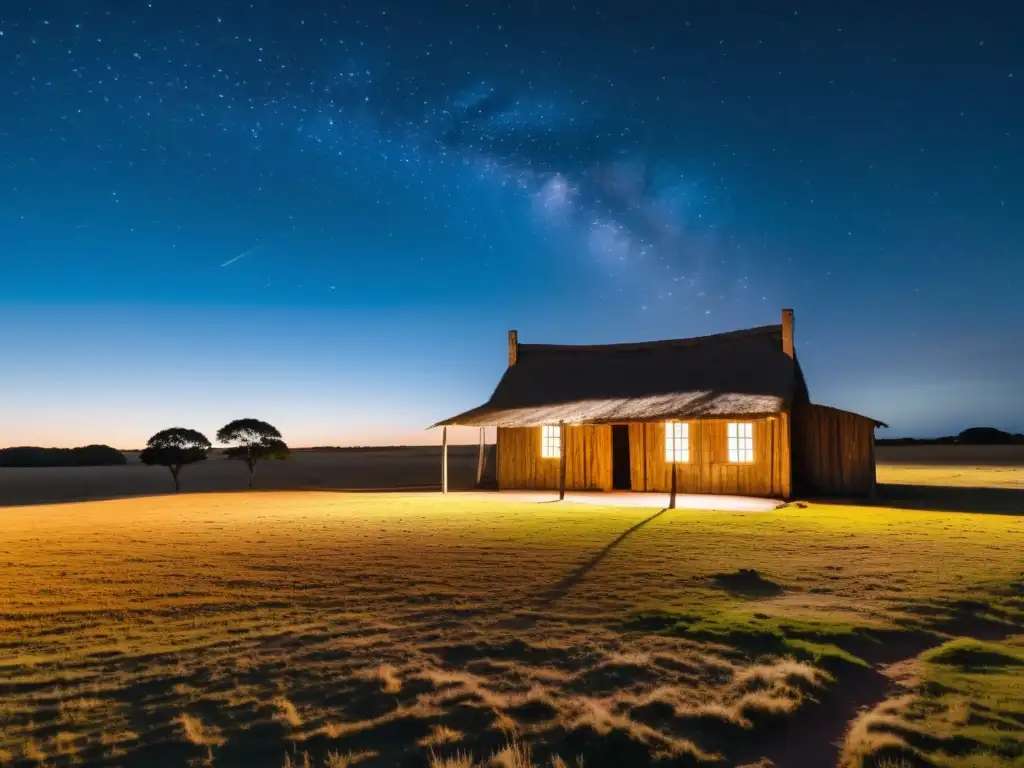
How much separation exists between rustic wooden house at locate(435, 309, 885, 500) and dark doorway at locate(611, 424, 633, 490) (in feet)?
0.16

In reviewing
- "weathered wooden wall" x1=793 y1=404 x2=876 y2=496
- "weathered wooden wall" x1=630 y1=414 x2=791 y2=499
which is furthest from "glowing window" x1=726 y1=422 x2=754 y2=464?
"weathered wooden wall" x1=793 y1=404 x2=876 y2=496

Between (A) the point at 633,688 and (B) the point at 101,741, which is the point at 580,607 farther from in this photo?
(B) the point at 101,741

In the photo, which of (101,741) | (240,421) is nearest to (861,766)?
(101,741)

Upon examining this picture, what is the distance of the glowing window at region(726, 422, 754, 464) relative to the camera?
2047 cm

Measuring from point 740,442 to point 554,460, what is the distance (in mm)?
6278

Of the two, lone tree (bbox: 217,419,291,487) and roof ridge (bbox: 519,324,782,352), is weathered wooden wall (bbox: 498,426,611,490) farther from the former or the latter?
lone tree (bbox: 217,419,291,487)

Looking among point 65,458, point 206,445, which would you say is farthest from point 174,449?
point 65,458

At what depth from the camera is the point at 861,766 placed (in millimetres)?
3711

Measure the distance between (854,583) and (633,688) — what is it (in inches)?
183

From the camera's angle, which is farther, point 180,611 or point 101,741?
point 180,611

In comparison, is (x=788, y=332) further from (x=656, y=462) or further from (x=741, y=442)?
(x=656, y=462)

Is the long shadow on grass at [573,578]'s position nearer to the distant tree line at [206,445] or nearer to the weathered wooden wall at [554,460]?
the weathered wooden wall at [554,460]

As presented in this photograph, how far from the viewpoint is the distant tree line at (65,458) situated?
7375cm

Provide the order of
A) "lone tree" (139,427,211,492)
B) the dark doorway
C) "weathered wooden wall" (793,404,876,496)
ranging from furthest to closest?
"lone tree" (139,427,211,492) < the dark doorway < "weathered wooden wall" (793,404,876,496)
